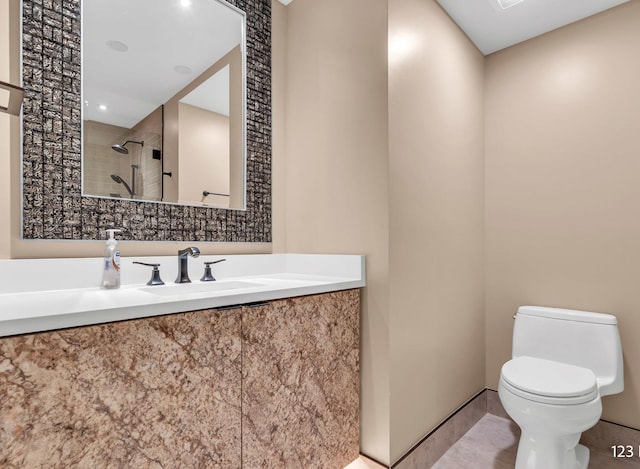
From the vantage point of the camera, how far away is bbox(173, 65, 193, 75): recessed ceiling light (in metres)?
1.62

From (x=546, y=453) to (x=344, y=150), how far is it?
1591 millimetres

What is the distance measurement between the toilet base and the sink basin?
1.36 m

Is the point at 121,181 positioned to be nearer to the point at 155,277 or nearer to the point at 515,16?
the point at 155,277

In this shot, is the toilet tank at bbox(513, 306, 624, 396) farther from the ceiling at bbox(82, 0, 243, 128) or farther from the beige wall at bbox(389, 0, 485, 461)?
the ceiling at bbox(82, 0, 243, 128)

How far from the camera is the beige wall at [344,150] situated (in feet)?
5.06

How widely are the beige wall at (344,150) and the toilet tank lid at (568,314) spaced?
103 centimetres

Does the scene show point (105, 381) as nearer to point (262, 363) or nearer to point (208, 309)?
point (208, 309)

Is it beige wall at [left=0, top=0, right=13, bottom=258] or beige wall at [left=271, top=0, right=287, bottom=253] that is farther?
beige wall at [left=271, top=0, right=287, bottom=253]

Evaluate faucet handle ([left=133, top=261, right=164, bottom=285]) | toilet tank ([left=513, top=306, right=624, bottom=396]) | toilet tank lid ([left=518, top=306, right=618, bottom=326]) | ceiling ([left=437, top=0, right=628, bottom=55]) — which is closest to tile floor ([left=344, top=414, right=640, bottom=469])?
toilet tank ([left=513, top=306, right=624, bottom=396])

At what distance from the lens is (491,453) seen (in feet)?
5.91

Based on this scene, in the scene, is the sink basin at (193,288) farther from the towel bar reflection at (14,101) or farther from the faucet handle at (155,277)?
the towel bar reflection at (14,101)

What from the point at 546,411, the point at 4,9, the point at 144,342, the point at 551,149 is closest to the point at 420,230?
the point at 546,411

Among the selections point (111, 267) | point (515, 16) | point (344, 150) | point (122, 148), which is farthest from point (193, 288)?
point (515, 16)

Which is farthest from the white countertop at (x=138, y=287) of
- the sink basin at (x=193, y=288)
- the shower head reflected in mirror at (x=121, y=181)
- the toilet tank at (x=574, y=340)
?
the toilet tank at (x=574, y=340)
